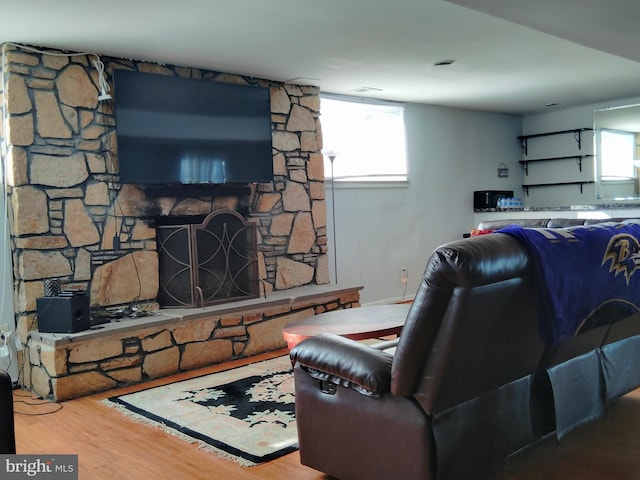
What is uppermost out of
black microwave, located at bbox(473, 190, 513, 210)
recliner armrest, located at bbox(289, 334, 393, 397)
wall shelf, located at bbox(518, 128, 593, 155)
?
wall shelf, located at bbox(518, 128, 593, 155)

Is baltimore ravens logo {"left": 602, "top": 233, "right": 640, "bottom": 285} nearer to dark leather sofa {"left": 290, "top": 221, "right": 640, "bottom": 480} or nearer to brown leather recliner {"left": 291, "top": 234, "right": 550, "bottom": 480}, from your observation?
dark leather sofa {"left": 290, "top": 221, "right": 640, "bottom": 480}

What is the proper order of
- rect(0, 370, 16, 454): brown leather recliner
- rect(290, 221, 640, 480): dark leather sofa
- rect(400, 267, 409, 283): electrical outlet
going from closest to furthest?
rect(0, 370, 16, 454): brown leather recliner
rect(290, 221, 640, 480): dark leather sofa
rect(400, 267, 409, 283): electrical outlet

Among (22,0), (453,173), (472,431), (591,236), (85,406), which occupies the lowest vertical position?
(85,406)

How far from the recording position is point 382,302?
6738 millimetres

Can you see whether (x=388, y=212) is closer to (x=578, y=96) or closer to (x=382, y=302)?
(x=382, y=302)

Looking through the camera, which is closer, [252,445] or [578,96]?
[252,445]

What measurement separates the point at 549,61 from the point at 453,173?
251 centimetres

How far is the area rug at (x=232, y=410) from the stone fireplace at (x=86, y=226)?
1.13 feet

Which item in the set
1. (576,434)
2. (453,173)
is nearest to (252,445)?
(576,434)

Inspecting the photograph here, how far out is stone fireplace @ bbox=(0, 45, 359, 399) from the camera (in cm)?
403

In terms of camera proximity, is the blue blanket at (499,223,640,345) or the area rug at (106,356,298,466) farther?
the area rug at (106,356,298,466)

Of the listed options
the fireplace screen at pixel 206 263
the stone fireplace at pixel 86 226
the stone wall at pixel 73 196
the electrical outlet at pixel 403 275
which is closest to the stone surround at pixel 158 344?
the stone fireplace at pixel 86 226

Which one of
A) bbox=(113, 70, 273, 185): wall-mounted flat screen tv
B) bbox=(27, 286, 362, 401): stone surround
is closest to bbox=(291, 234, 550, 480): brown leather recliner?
bbox=(27, 286, 362, 401): stone surround

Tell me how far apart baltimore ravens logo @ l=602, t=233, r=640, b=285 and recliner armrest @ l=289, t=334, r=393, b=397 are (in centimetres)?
105
